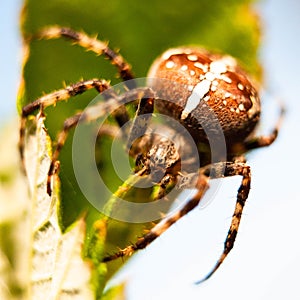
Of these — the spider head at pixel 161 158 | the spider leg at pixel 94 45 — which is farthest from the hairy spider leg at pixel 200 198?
the spider leg at pixel 94 45

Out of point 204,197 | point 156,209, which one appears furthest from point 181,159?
point 156,209

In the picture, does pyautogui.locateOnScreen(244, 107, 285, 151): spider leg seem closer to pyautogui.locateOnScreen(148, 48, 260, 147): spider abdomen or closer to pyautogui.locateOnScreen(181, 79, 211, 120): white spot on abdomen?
pyautogui.locateOnScreen(148, 48, 260, 147): spider abdomen

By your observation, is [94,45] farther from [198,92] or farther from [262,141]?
[262,141]

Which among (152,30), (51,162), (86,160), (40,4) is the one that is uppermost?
(152,30)

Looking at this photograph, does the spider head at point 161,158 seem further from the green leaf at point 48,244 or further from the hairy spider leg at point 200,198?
the green leaf at point 48,244

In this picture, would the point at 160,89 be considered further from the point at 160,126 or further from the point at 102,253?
the point at 102,253
